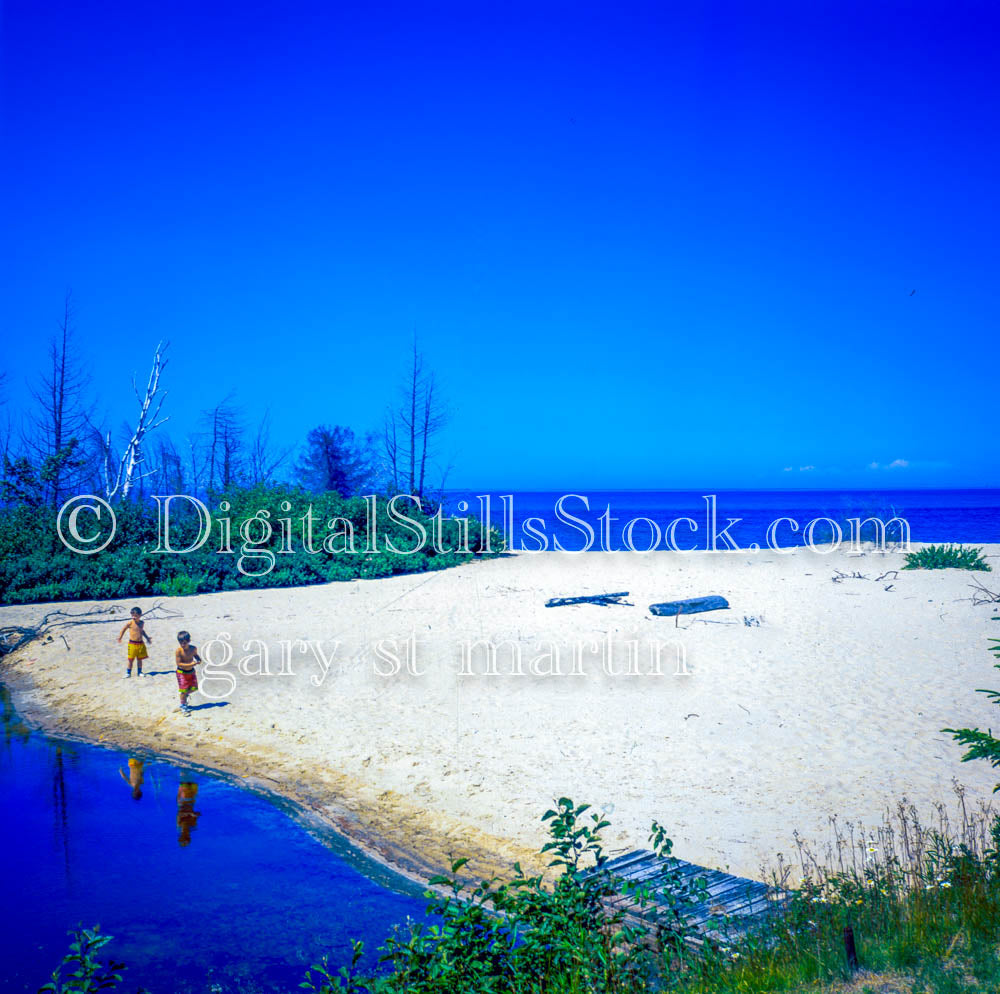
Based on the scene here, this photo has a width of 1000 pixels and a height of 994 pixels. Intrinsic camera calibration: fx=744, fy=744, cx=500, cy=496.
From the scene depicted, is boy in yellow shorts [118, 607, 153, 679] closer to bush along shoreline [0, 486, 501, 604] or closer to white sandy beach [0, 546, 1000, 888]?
white sandy beach [0, 546, 1000, 888]

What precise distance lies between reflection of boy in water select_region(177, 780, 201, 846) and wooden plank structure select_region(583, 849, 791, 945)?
435 cm

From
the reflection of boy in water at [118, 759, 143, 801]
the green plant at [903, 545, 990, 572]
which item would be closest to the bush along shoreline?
the reflection of boy in water at [118, 759, 143, 801]

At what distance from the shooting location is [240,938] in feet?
18.9

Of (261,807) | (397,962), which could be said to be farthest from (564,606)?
(397,962)

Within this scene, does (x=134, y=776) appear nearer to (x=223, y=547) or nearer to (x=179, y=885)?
(x=179, y=885)

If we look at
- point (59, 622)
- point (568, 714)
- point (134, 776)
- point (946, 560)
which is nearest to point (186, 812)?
point (134, 776)

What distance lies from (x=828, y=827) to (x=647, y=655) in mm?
5914

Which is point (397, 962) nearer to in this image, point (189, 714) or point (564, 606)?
point (189, 714)

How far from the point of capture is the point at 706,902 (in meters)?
5.01

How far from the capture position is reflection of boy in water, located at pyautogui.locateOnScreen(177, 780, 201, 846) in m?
7.42

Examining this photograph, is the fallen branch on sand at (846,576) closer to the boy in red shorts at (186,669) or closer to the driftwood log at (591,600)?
the driftwood log at (591,600)

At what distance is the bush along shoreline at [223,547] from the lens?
Answer: 1952 cm
